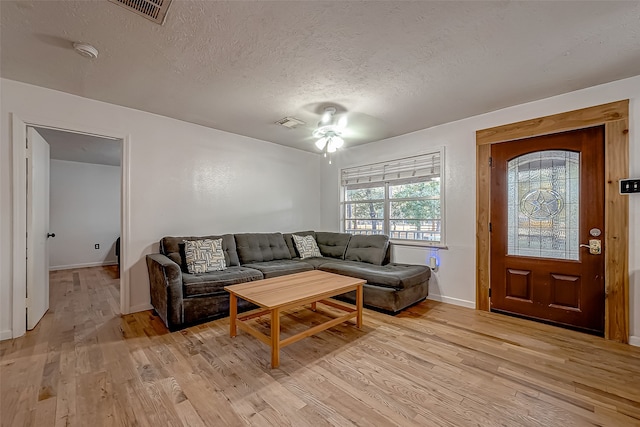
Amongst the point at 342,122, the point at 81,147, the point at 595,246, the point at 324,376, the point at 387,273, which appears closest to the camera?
the point at 324,376

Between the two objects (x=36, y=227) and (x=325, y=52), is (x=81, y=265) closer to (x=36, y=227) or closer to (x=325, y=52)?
(x=36, y=227)

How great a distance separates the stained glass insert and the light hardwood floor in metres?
0.86

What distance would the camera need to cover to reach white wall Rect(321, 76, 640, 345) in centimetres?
254

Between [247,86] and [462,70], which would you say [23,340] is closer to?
[247,86]

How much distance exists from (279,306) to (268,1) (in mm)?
2067

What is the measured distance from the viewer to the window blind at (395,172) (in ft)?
13.1

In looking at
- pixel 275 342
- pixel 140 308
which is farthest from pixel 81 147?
pixel 275 342

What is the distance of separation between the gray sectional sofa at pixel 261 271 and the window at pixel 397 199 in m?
0.43

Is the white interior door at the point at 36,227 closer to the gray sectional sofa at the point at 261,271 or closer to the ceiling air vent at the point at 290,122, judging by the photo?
the gray sectional sofa at the point at 261,271

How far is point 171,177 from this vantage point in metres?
3.69

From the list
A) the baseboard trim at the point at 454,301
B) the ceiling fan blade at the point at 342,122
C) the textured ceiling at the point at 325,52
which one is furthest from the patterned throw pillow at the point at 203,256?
the baseboard trim at the point at 454,301

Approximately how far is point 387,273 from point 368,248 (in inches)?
36.4

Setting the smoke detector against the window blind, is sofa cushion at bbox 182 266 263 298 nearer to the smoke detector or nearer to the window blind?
the smoke detector

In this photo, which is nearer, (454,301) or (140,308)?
(140,308)
